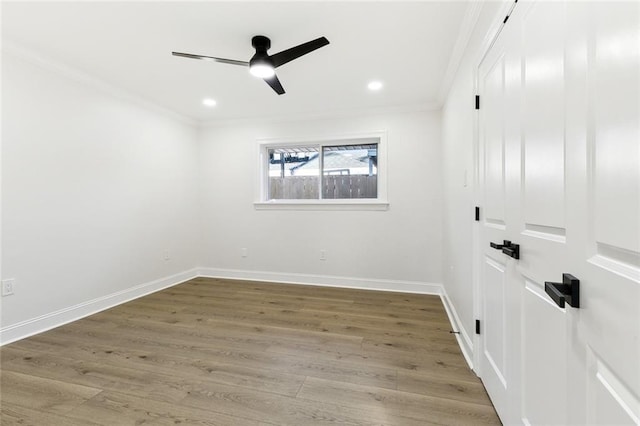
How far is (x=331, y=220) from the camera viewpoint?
148 inches

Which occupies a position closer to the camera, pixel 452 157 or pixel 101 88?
pixel 452 157

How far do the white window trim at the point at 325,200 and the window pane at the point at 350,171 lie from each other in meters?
0.11

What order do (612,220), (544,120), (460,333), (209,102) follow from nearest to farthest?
1. (612,220)
2. (544,120)
3. (460,333)
4. (209,102)

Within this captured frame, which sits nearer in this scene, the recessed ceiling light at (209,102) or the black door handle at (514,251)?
the black door handle at (514,251)

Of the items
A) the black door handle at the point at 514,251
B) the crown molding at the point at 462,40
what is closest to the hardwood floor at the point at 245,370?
the black door handle at the point at 514,251

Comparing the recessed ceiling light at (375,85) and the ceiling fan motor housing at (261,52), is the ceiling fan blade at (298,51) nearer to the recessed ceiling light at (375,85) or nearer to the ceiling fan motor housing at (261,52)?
the ceiling fan motor housing at (261,52)

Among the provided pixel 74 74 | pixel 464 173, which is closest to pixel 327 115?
pixel 464 173

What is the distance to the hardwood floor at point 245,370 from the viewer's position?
4.71 ft

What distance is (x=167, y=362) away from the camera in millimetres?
1908

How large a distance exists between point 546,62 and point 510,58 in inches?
13.8

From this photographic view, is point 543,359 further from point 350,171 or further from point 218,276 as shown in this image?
point 218,276

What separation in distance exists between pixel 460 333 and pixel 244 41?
2.95m

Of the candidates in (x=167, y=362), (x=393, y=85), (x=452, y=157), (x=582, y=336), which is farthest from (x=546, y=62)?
(x=167, y=362)

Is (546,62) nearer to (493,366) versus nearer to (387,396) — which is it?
(493,366)
